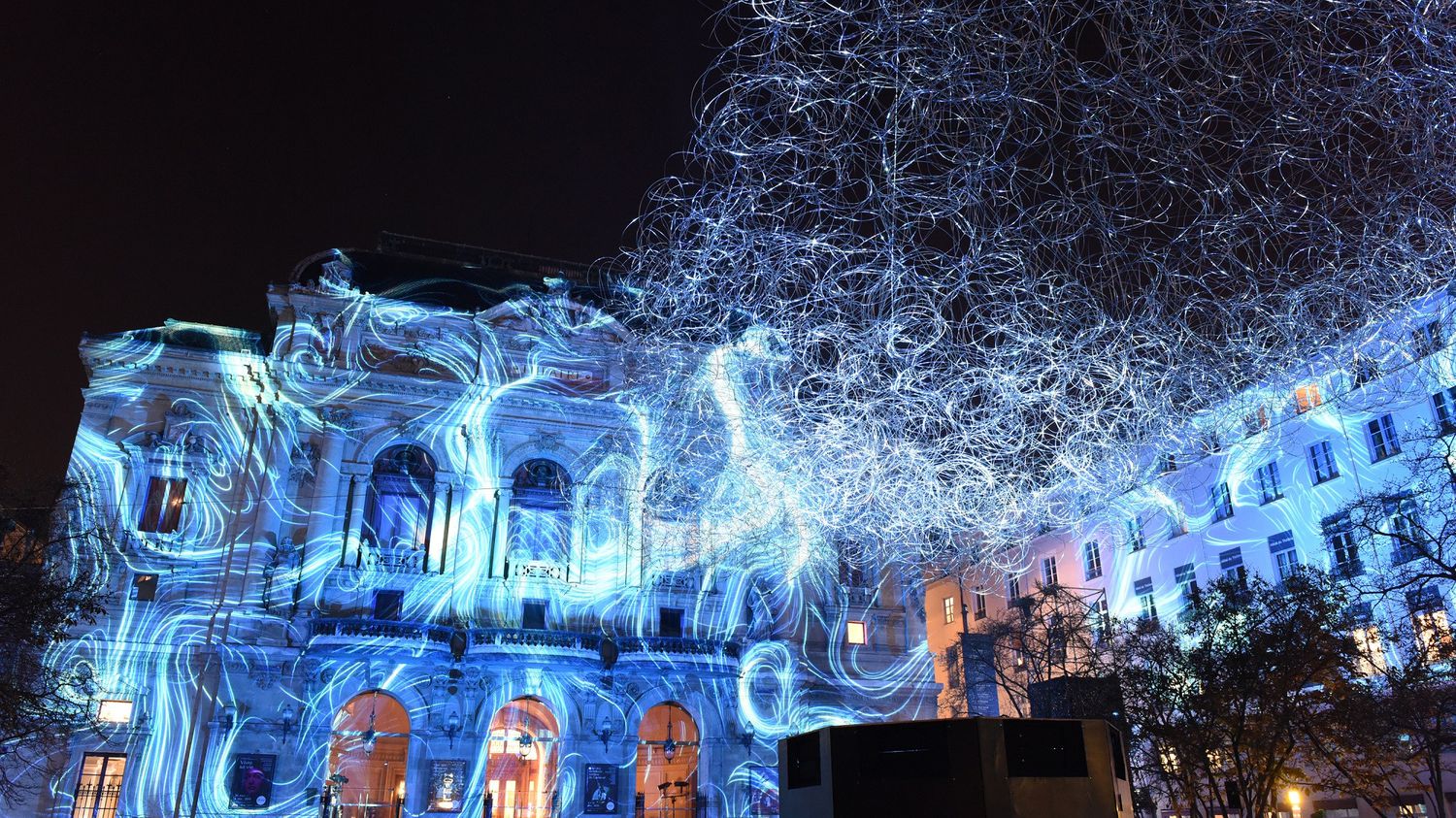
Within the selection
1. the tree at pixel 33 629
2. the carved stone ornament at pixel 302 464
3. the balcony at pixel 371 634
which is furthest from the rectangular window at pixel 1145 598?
the tree at pixel 33 629

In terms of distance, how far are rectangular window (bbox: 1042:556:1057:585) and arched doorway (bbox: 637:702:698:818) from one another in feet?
80.7

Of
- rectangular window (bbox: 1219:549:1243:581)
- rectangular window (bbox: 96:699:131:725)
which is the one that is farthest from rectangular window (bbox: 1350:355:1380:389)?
rectangular window (bbox: 96:699:131:725)

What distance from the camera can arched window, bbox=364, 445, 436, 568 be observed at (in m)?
35.3

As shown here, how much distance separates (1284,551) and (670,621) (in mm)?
22325

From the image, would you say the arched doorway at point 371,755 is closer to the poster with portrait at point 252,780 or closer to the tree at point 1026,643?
the poster with portrait at point 252,780

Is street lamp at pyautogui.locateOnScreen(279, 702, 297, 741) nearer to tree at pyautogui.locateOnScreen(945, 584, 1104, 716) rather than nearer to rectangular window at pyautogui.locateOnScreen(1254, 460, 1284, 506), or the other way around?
tree at pyautogui.locateOnScreen(945, 584, 1104, 716)

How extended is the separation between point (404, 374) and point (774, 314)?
22001mm

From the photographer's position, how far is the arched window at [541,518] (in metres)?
36.5

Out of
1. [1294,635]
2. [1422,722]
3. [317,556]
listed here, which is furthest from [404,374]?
[1422,722]

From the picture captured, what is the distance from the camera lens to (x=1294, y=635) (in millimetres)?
25516

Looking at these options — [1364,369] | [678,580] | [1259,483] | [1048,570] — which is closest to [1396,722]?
[1364,369]

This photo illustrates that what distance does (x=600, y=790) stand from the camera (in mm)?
32812

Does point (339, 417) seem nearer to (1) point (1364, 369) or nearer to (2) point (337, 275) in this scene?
(2) point (337, 275)

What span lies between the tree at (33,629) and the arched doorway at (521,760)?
39.2ft
